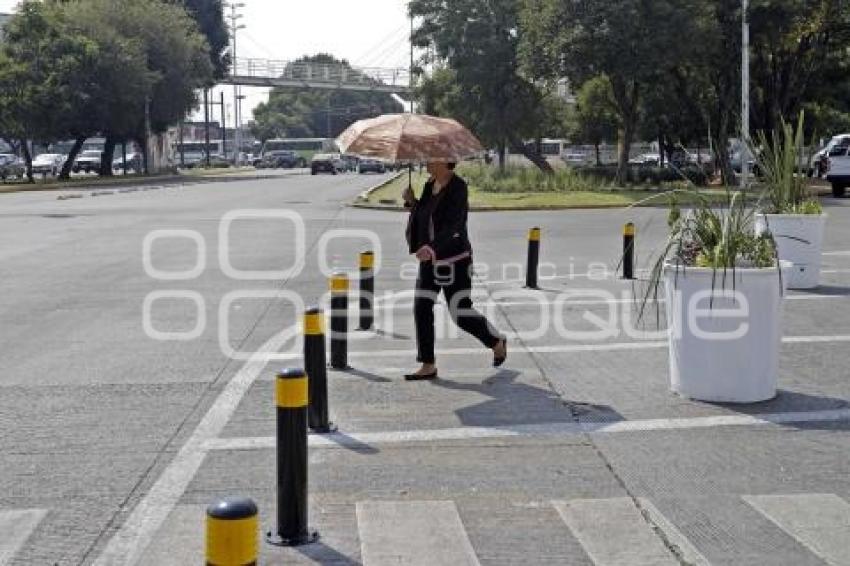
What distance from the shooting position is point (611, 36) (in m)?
34.3

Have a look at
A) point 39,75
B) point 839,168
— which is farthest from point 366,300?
point 39,75

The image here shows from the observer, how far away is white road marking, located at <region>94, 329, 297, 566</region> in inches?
202

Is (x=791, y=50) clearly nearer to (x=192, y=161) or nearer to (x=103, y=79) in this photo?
(x=103, y=79)

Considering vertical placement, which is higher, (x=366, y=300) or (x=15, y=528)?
(x=366, y=300)

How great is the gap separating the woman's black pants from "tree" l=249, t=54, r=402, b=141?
135 m

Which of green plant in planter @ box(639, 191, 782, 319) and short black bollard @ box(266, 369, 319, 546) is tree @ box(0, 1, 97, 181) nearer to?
green plant in planter @ box(639, 191, 782, 319)

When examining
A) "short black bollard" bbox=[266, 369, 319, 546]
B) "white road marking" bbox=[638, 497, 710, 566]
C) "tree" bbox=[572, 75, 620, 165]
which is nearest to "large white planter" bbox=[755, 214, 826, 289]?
"white road marking" bbox=[638, 497, 710, 566]

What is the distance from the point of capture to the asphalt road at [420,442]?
5234mm

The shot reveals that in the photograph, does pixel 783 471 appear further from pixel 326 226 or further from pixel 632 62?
pixel 632 62

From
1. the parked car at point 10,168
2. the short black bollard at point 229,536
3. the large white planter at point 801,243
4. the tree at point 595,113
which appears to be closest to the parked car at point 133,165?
the parked car at point 10,168

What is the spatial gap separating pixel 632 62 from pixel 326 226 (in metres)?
14.3

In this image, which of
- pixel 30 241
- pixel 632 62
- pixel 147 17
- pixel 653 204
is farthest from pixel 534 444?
pixel 147 17

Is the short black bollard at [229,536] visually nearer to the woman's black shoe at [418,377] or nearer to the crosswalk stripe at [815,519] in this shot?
the crosswalk stripe at [815,519]

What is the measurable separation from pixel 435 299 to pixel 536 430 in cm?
177
